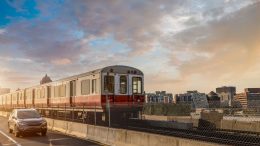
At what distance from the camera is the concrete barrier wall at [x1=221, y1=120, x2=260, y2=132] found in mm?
22781

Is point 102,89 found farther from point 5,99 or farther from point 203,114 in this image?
point 5,99

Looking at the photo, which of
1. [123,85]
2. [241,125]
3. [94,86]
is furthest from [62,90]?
[241,125]

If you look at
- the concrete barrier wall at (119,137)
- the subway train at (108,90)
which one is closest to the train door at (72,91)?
the subway train at (108,90)

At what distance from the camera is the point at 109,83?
1088 inches

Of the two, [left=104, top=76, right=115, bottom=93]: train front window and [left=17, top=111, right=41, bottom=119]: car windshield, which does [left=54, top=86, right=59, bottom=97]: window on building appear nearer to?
[left=104, top=76, right=115, bottom=93]: train front window

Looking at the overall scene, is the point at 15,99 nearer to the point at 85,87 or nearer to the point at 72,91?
the point at 72,91

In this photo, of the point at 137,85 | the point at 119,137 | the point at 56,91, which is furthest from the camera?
the point at 56,91

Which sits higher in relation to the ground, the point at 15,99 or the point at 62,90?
the point at 62,90

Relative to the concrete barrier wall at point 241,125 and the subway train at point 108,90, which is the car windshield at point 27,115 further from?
the concrete barrier wall at point 241,125

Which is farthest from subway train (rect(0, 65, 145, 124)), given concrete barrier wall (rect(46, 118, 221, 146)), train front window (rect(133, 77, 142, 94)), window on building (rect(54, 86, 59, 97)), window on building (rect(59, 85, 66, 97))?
window on building (rect(54, 86, 59, 97))

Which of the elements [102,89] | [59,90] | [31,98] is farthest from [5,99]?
[102,89]

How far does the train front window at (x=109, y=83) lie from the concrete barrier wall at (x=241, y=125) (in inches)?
322

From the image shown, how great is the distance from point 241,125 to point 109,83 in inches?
375

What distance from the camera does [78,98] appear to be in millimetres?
31516
